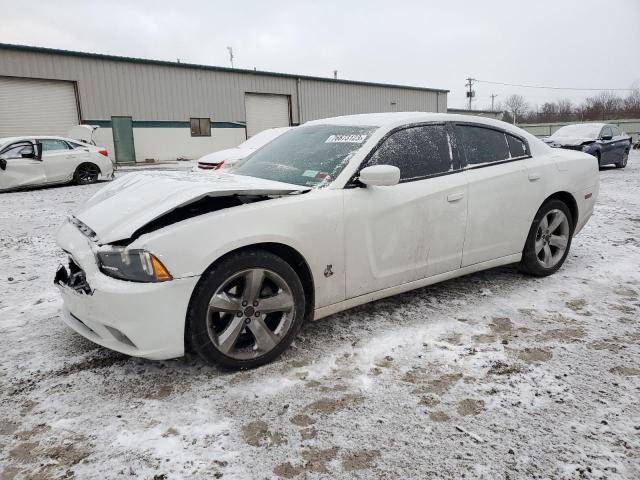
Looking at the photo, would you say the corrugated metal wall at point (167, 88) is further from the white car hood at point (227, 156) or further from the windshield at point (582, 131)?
the windshield at point (582, 131)

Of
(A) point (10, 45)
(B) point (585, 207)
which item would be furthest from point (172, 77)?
(B) point (585, 207)

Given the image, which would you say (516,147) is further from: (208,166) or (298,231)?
(208,166)

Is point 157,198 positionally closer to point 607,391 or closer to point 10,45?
point 607,391

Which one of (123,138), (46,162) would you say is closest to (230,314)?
(46,162)

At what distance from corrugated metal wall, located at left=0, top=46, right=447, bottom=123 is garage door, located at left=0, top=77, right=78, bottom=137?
0.44 metres

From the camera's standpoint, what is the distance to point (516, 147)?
406cm

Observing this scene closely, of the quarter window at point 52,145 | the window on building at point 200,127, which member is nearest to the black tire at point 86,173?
the quarter window at point 52,145

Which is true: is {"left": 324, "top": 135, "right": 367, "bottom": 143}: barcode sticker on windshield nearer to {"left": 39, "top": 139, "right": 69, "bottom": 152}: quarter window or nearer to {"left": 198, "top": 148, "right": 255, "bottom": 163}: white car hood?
{"left": 198, "top": 148, "right": 255, "bottom": 163}: white car hood

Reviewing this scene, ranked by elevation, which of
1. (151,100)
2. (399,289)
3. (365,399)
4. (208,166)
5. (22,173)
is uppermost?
(151,100)

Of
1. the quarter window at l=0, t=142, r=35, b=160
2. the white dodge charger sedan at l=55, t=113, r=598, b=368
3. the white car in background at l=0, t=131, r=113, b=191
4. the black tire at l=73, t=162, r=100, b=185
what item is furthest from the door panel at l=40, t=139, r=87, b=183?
the white dodge charger sedan at l=55, t=113, r=598, b=368

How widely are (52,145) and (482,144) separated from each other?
37.6 ft

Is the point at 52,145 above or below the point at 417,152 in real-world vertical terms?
above

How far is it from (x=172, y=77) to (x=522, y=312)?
959 inches

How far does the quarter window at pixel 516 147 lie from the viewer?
402cm
